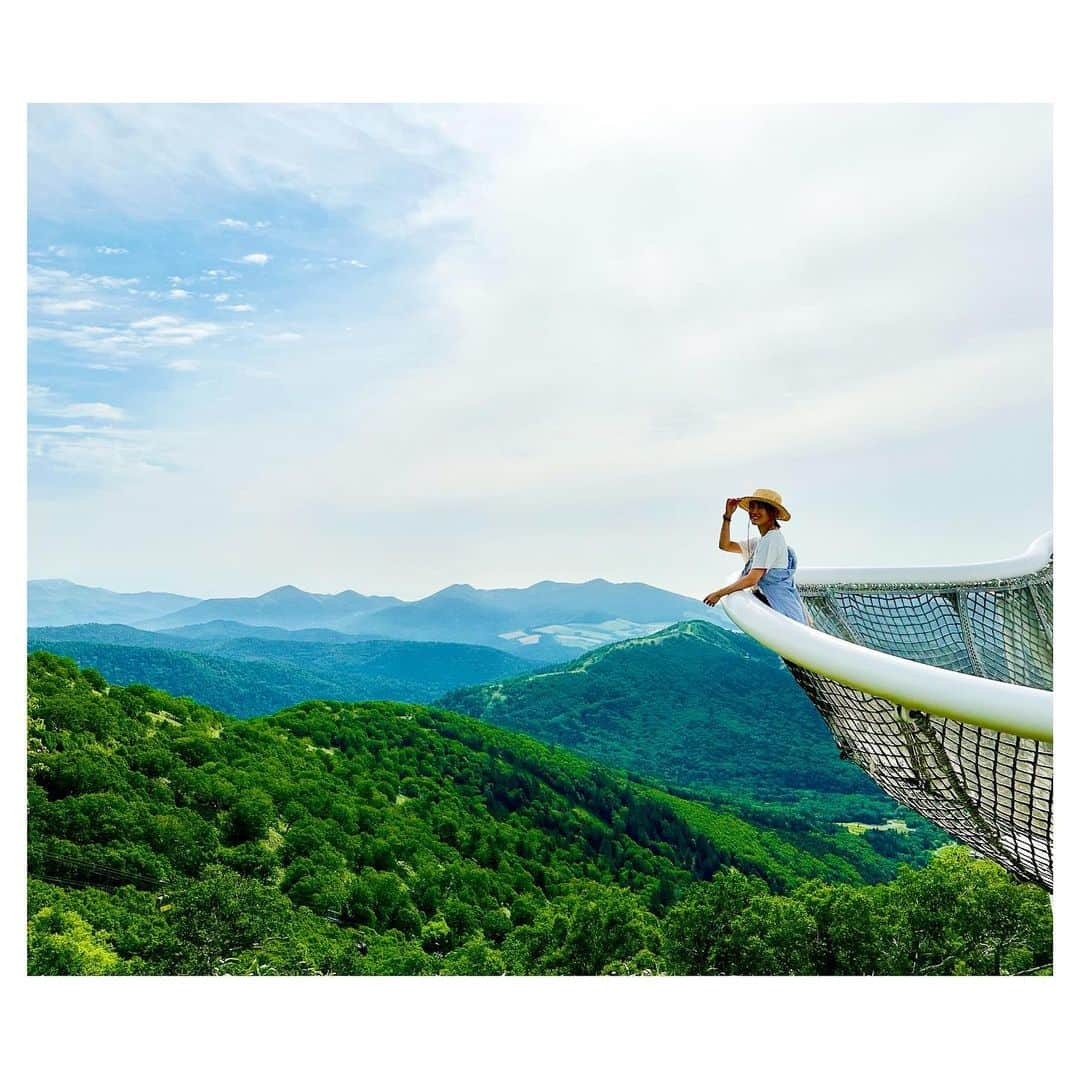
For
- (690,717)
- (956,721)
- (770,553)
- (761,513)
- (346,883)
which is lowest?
(690,717)

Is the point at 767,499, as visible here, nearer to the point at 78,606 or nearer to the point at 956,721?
the point at 956,721

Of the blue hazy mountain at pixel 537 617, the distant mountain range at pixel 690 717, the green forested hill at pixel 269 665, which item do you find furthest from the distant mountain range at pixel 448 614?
the distant mountain range at pixel 690 717

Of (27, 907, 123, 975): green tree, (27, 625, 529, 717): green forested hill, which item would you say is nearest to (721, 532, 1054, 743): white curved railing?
(27, 907, 123, 975): green tree

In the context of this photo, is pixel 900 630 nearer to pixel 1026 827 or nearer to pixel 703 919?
pixel 1026 827

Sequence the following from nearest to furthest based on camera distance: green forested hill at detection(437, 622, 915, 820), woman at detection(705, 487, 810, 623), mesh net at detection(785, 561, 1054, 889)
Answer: mesh net at detection(785, 561, 1054, 889)
woman at detection(705, 487, 810, 623)
green forested hill at detection(437, 622, 915, 820)

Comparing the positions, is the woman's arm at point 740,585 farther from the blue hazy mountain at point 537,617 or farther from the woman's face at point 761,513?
the blue hazy mountain at point 537,617

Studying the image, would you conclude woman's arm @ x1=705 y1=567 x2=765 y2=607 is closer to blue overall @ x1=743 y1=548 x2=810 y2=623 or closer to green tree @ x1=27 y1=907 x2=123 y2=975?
blue overall @ x1=743 y1=548 x2=810 y2=623

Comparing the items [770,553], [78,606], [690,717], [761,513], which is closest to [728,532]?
[761,513]
